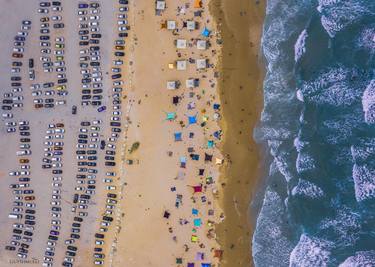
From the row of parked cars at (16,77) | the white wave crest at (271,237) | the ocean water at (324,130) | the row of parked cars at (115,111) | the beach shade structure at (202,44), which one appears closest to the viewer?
the ocean water at (324,130)

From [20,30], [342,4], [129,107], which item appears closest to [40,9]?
[20,30]

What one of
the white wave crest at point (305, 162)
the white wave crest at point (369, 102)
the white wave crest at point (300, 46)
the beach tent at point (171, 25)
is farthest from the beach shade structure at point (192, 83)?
the white wave crest at point (369, 102)

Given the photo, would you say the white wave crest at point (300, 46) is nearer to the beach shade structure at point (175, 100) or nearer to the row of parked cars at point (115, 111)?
the beach shade structure at point (175, 100)

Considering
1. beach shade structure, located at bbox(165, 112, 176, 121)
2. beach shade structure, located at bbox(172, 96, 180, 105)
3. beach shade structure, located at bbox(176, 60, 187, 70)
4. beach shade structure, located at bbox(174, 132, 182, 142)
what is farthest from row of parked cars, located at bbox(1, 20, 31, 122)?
beach shade structure, located at bbox(174, 132, 182, 142)

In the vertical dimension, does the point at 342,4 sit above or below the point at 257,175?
above

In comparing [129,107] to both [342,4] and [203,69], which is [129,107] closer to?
[203,69]

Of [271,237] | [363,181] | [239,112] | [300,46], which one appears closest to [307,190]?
[363,181]

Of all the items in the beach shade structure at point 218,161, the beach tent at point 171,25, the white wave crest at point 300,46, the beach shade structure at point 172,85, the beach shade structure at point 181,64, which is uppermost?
the beach tent at point 171,25
